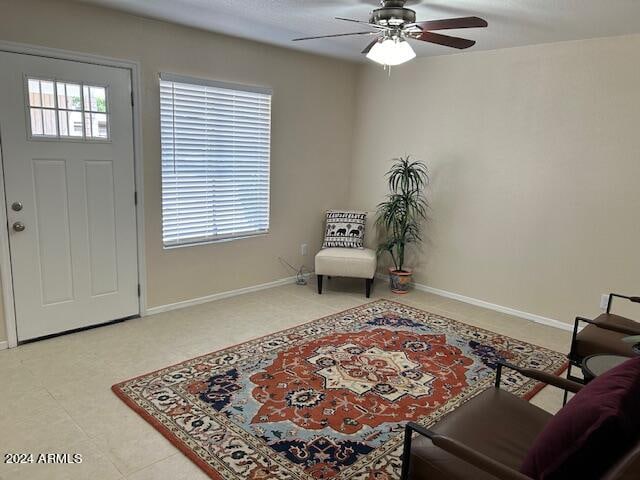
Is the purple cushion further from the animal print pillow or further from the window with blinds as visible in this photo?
the animal print pillow

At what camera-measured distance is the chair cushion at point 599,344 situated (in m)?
2.76

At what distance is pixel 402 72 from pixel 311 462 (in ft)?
14.1

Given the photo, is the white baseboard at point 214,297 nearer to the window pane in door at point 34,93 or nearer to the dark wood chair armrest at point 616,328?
the window pane in door at point 34,93

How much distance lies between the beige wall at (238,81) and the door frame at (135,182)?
0.17 ft

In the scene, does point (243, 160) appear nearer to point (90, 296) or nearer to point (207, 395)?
point (90, 296)

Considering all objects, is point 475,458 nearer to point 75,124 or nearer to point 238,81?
point 75,124

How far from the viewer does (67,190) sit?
142 inches

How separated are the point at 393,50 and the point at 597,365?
2.17 m

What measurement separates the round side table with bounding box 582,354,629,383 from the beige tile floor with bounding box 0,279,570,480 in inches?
23.2

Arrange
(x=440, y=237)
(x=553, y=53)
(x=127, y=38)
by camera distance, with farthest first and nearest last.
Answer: (x=440, y=237) < (x=553, y=53) < (x=127, y=38)

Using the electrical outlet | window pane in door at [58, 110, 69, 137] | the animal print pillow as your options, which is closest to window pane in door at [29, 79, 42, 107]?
window pane in door at [58, 110, 69, 137]

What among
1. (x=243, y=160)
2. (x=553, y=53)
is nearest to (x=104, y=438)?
(x=243, y=160)

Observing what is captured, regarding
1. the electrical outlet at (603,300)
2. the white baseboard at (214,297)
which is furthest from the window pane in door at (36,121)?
the electrical outlet at (603,300)

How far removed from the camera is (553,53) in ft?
13.5
